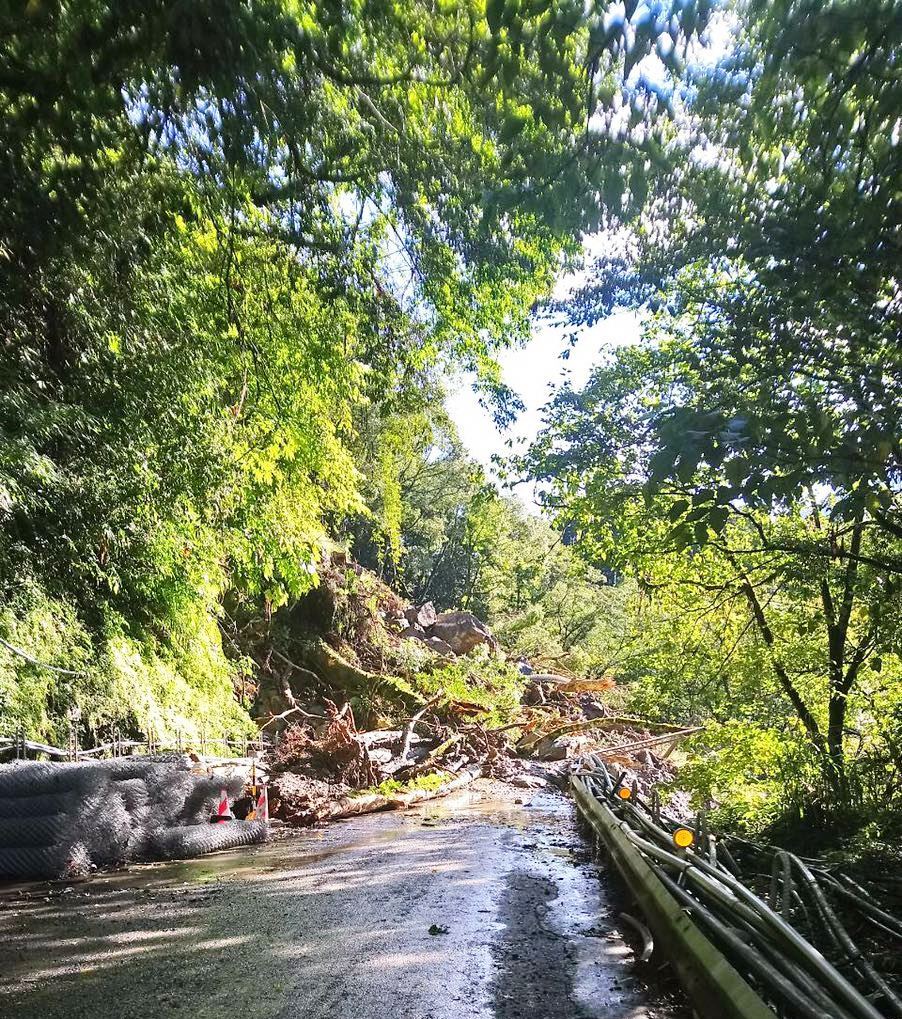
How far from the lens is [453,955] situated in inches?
186

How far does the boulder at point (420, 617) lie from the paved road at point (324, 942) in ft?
69.6

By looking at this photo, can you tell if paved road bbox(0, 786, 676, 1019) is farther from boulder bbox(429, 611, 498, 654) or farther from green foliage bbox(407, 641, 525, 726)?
boulder bbox(429, 611, 498, 654)

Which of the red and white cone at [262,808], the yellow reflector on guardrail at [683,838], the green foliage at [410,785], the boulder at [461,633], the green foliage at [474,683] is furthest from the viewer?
the boulder at [461,633]

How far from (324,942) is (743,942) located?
2.89 metres

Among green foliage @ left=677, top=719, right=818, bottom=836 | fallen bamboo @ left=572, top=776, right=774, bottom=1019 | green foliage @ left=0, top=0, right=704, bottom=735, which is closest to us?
fallen bamboo @ left=572, top=776, right=774, bottom=1019

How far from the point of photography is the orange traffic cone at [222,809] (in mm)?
8781

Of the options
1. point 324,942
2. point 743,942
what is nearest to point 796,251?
point 743,942

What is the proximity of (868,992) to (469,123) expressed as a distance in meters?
5.44

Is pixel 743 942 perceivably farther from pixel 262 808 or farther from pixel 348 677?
pixel 348 677

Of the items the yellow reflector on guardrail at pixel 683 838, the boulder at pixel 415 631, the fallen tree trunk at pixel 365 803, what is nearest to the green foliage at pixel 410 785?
the fallen tree trunk at pixel 365 803

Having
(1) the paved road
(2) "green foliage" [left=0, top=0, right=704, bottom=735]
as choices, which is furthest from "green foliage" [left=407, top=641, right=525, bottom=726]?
(1) the paved road

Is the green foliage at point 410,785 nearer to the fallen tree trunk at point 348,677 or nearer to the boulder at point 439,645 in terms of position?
the fallen tree trunk at point 348,677

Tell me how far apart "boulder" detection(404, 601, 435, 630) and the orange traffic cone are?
20.2m

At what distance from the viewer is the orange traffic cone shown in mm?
8781
